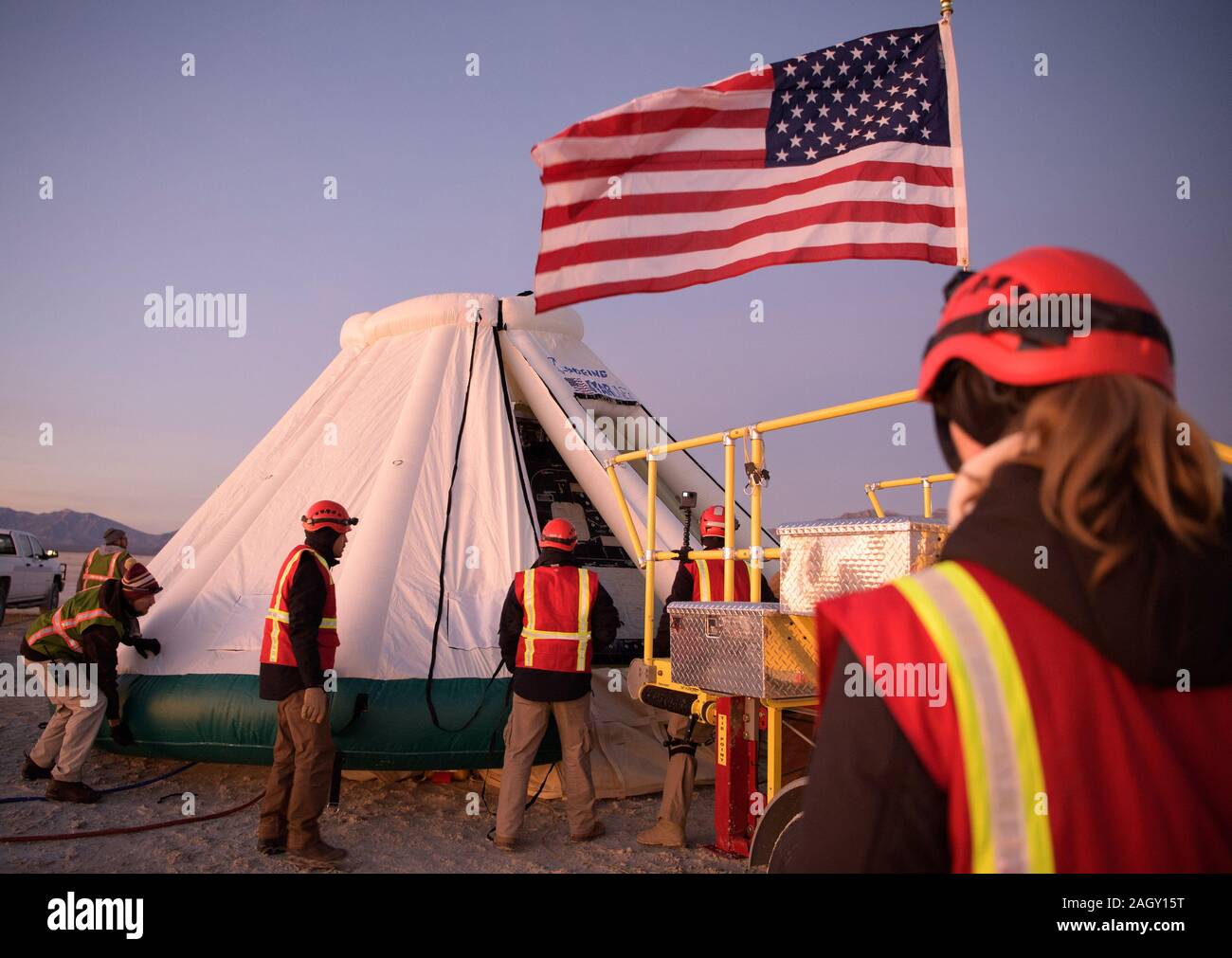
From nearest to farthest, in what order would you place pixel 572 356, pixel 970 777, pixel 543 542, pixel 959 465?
pixel 970 777 < pixel 959 465 < pixel 543 542 < pixel 572 356

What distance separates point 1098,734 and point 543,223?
5629 millimetres

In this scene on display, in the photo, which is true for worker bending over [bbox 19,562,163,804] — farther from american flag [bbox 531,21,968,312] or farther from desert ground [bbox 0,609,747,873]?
american flag [bbox 531,21,968,312]

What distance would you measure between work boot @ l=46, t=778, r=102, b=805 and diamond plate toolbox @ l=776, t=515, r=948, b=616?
6.26m

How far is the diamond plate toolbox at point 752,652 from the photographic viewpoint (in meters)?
4.46

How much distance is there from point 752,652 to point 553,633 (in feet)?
8.19

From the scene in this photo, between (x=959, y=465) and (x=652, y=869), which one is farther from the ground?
(x=959, y=465)

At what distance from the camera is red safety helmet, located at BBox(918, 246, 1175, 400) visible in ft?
3.94

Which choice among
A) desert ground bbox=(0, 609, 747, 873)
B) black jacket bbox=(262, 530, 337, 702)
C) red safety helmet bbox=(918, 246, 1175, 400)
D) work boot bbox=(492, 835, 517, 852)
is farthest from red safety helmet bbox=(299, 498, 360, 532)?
red safety helmet bbox=(918, 246, 1175, 400)

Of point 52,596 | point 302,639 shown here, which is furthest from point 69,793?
point 52,596

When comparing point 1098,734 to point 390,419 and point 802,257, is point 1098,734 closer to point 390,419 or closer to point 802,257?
point 802,257

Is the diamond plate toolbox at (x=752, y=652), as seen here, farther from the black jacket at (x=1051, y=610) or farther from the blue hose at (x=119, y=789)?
the blue hose at (x=119, y=789)

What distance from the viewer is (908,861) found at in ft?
3.61

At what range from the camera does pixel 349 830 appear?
6.77 meters
